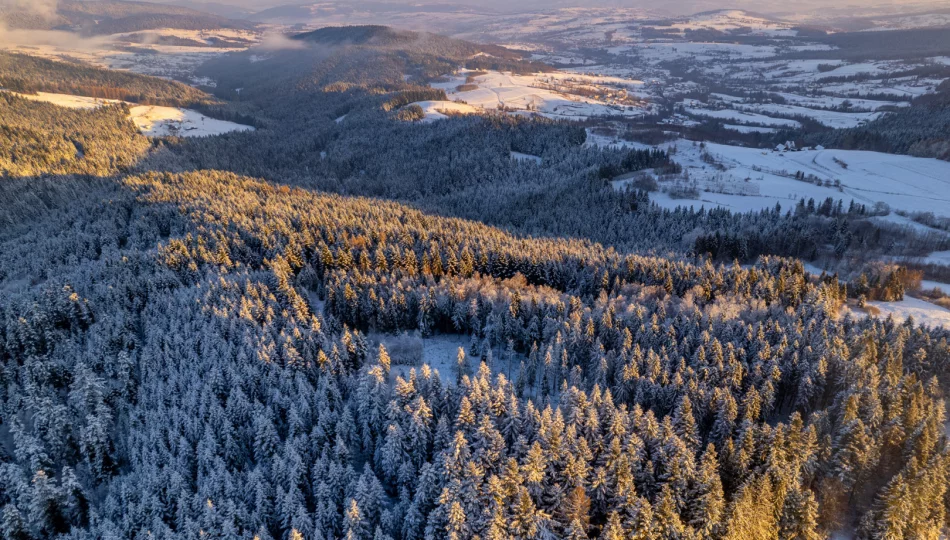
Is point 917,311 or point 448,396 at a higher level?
point 917,311

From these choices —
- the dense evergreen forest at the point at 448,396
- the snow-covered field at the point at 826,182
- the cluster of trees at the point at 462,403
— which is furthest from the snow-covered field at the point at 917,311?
the snow-covered field at the point at 826,182

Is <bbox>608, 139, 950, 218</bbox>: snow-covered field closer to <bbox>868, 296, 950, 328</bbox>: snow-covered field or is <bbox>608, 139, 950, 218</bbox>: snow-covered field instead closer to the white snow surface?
the white snow surface

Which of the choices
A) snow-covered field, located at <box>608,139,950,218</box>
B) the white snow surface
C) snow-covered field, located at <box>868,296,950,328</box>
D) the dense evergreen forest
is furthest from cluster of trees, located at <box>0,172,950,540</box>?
the white snow surface

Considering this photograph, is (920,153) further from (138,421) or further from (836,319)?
(138,421)

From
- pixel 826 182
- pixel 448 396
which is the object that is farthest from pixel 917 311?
pixel 826 182

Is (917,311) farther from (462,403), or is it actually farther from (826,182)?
(826,182)

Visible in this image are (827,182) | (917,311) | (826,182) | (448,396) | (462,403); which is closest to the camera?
(462,403)
